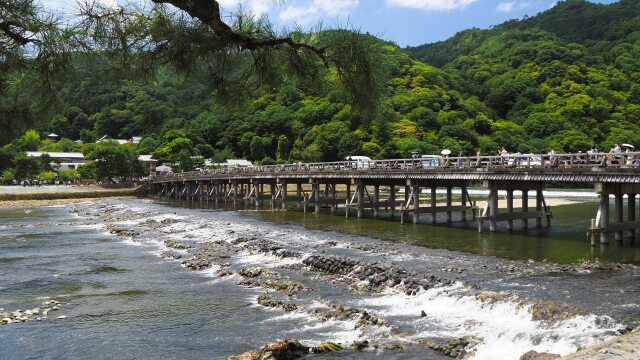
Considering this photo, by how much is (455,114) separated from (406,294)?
251 ft

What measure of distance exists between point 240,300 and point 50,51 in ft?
33.4

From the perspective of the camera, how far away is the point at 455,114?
85625mm

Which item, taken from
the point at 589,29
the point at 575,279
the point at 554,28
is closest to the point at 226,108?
the point at 575,279

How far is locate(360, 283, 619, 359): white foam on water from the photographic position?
9.45 metres

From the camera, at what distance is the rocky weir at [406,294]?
9.72 m

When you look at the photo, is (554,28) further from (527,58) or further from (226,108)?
(226,108)

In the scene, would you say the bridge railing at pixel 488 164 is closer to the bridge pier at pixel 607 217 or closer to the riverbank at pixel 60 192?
A: the bridge pier at pixel 607 217

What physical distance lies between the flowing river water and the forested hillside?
134ft

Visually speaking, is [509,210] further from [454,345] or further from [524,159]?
[454,345]

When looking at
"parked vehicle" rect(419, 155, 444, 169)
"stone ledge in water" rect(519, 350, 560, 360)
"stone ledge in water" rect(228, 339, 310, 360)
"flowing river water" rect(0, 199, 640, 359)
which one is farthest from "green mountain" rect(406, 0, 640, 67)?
"stone ledge in water" rect(228, 339, 310, 360)

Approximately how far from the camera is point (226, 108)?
17.7ft

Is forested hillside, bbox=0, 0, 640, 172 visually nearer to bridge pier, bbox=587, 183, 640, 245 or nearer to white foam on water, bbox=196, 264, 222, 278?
bridge pier, bbox=587, 183, 640, 245

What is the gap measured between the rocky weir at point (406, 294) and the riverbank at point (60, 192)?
4155cm

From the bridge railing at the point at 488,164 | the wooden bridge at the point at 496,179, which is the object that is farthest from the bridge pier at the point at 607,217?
the bridge railing at the point at 488,164
